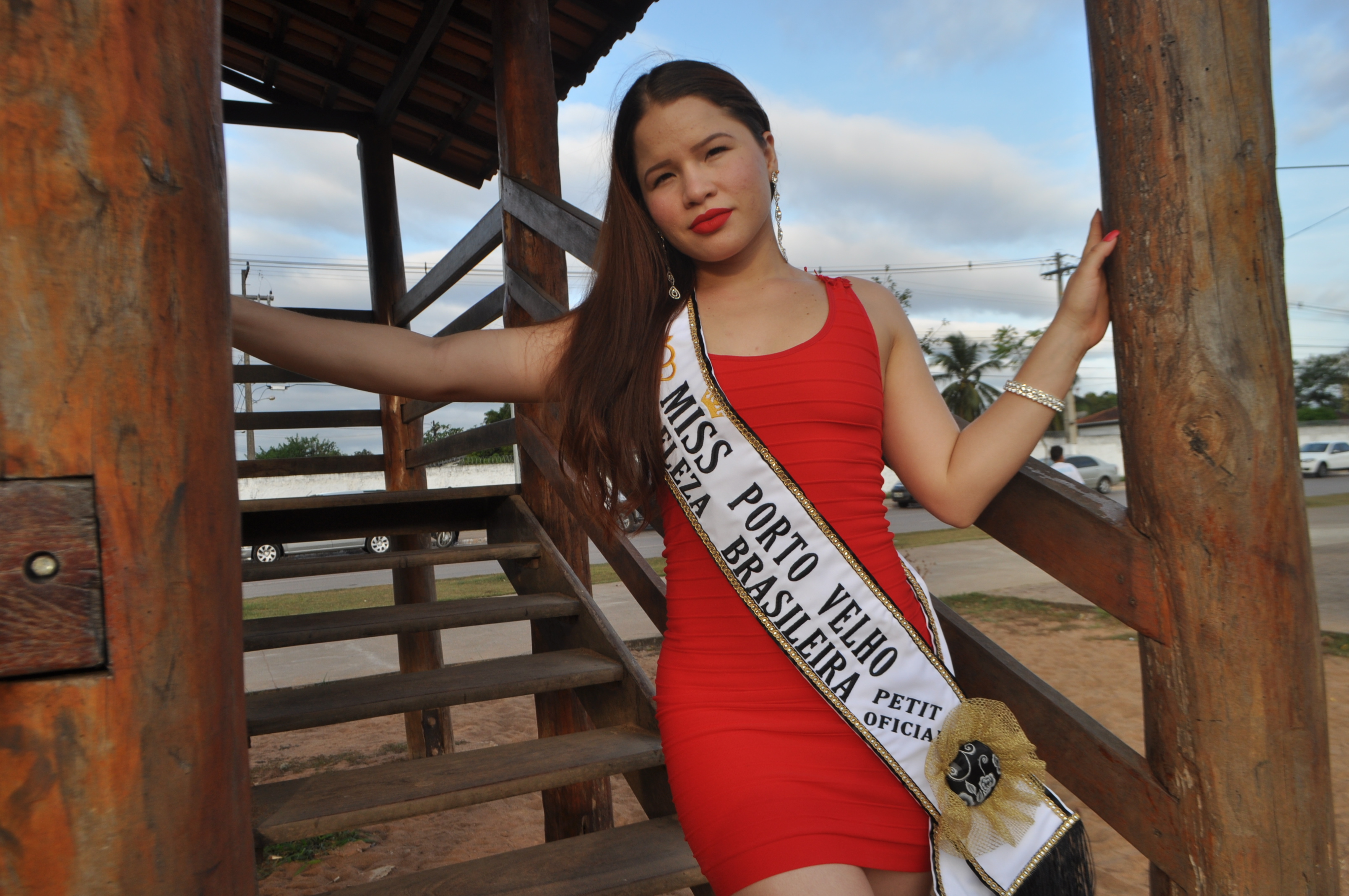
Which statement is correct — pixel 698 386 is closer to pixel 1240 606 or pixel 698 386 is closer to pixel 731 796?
pixel 731 796

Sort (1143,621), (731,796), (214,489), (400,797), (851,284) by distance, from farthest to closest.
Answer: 1. (400,797)
2. (851,284)
3. (1143,621)
4. (731,796)
5. (214,489)

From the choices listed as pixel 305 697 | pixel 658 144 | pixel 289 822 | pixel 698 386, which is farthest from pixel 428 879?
pixel 658 144

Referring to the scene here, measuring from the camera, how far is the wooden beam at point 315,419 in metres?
5.62

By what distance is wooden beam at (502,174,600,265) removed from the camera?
96.0 inches

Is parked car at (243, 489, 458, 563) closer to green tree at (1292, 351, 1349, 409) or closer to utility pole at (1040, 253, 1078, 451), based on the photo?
utility pole at (1040, 253, 1078, 451)

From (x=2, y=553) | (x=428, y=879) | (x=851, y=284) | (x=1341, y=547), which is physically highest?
(x=851, y=284)

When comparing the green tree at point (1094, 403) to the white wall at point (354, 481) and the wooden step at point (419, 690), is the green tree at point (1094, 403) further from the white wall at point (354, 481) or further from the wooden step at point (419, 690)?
the wooden step at point (419, 690)

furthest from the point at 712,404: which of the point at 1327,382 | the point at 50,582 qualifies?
the point at 1327,382

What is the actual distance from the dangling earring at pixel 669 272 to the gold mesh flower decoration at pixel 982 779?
85cm

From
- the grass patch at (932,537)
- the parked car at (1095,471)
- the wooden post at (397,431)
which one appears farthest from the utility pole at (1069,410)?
the wooden post at (397,431)

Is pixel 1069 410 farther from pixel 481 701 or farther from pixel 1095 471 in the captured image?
pixel 481 701

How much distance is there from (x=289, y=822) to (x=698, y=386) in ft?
4.16

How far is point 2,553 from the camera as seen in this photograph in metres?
0.78

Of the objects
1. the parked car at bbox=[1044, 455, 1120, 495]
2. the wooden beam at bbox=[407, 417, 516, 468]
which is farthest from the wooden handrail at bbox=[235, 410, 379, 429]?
the parked car at bbox=[1044, 455, 1120, 495]
